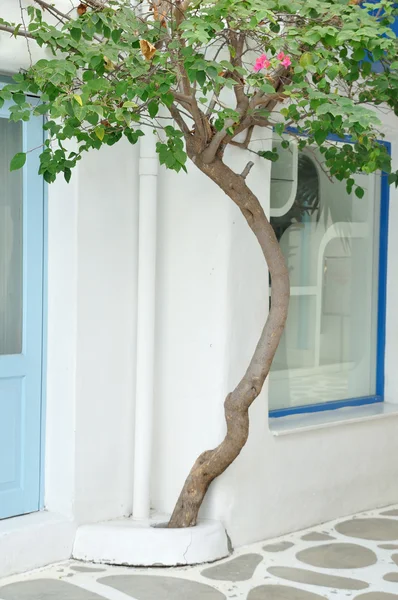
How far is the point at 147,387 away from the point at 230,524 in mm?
852

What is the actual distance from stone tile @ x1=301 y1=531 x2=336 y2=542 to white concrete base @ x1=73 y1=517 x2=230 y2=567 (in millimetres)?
639

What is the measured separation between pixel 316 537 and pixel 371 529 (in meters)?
0.40

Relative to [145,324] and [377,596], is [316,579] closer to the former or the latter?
[377,596]

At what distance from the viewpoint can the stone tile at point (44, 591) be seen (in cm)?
432

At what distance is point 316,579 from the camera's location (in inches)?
184

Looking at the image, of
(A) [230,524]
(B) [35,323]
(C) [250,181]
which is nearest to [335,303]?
(C) [250,181]

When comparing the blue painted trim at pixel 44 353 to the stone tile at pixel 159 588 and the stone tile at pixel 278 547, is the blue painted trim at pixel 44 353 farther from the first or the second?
the stone tile at pixel 278 547

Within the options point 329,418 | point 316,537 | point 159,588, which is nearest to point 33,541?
point 159,588

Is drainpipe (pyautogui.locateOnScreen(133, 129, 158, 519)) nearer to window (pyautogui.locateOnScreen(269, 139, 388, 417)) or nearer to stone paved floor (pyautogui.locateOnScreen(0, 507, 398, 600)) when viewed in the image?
stone paved floor (pyautogui.locateOnScreen(0, 507, 398, 600))

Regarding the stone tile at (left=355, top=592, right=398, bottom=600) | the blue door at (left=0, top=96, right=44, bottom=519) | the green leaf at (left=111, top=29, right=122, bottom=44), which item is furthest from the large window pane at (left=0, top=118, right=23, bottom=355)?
the stone tile at (left=355, top=592, right=398, bottom=600)

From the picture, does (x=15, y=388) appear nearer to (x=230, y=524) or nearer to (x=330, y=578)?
(x=230, y=524)

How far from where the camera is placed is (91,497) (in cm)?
502

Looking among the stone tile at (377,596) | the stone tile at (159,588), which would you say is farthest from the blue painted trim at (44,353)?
the stone tile at (377,596)

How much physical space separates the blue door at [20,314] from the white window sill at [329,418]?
54.1 inches
